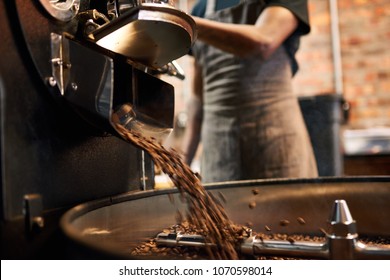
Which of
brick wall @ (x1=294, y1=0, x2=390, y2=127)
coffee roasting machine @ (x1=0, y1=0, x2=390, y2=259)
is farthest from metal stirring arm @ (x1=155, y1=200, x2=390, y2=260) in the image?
brick wall @ (x1=294, y1=0, x2=390, y2=127)

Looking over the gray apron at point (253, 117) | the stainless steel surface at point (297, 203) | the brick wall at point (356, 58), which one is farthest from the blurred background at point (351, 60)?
the stainless steel surface at point (297, 203)

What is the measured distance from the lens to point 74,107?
1.88 ft

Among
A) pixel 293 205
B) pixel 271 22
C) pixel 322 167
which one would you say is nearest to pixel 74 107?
pixel 293 205

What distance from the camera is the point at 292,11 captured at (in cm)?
134

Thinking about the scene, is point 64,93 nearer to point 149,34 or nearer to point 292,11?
point 149,34

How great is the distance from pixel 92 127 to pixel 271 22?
872 millimetres

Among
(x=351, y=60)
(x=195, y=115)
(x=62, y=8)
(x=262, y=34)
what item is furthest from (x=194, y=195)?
(x=351, y=60)

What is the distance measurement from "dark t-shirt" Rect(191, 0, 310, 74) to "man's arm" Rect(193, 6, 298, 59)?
0.05 feet

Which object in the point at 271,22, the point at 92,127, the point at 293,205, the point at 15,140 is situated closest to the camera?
the point at 15,140

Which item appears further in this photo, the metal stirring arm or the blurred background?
the blurred background

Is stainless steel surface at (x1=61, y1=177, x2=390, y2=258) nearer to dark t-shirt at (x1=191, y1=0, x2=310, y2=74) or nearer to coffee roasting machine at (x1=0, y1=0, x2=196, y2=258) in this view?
coffee roasting machine at (x1=0, y1=0, x2=196, y2=258)

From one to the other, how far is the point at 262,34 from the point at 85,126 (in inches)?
32.9

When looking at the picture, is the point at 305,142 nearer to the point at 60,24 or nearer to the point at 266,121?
the point at 266,121

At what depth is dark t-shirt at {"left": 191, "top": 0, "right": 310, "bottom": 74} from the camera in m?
1.34
